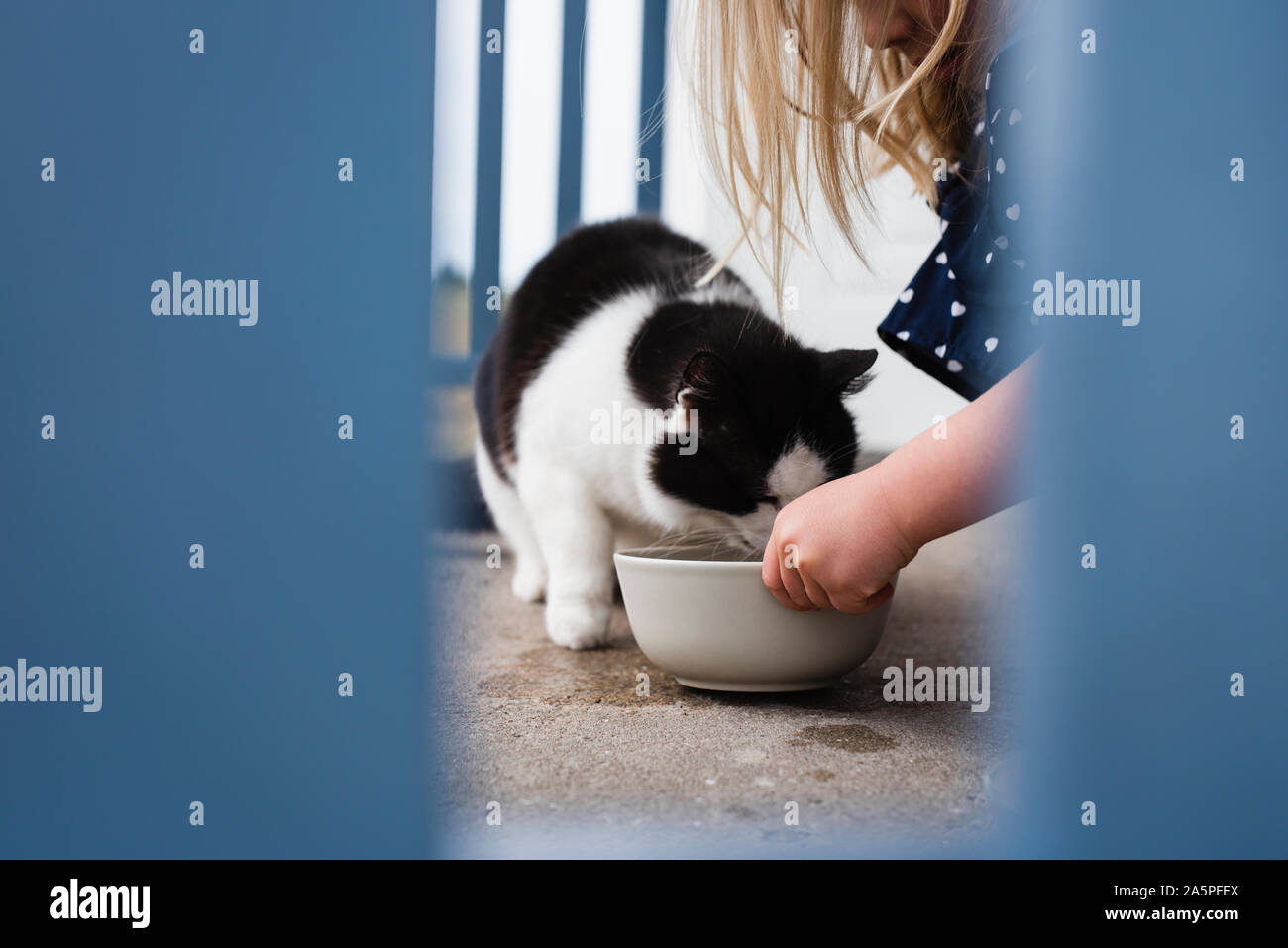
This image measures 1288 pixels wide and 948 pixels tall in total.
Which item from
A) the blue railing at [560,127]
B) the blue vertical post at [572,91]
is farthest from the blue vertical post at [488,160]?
the blue vertical post at [572,91]

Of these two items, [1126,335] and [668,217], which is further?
[668,217]

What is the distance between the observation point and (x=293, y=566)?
57cm

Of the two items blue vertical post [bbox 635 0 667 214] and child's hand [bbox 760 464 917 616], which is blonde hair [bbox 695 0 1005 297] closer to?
blue vertical post [bbox 635 0 667 214]

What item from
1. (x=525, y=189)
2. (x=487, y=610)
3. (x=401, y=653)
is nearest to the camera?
(x=401, y=653)

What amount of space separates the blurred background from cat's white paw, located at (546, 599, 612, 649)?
0.71 feet

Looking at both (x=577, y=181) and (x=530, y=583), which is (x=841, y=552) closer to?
(x=577, y=181)

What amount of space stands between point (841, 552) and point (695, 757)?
22 centimetres

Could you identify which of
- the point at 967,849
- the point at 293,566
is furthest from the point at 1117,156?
the point at 293,566

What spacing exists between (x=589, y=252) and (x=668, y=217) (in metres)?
0.22

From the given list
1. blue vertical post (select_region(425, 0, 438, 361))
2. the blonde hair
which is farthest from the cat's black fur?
blue vertical post (select_region(425, 0, 438, 361))

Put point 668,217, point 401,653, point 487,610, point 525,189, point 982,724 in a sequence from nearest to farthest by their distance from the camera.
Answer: point 401,653 → point 982,724 → point 525,189 → point 487,610 → point 668,217

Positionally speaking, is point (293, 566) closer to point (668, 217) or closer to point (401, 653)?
point (401, 653)

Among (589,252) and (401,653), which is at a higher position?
(589,252)
